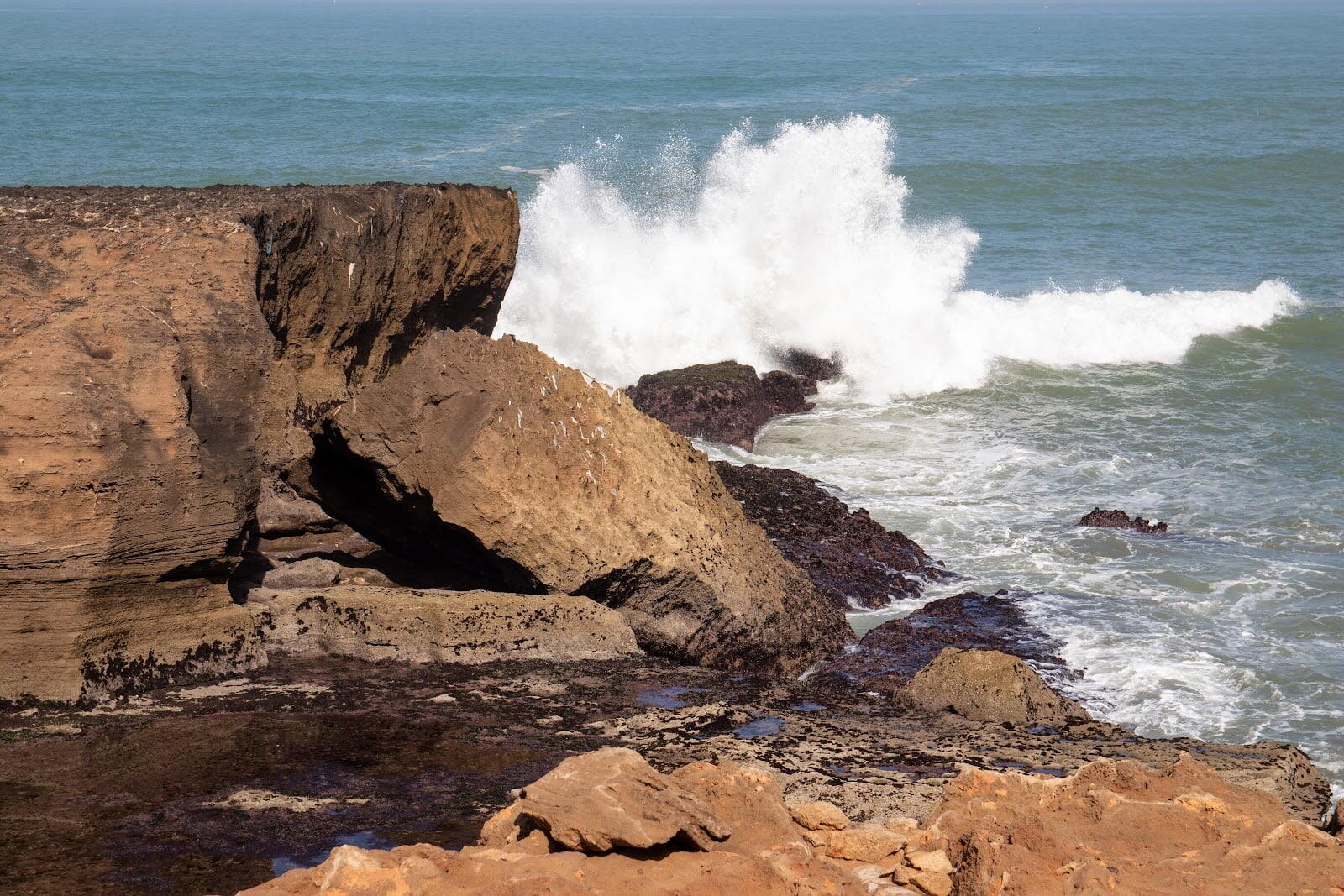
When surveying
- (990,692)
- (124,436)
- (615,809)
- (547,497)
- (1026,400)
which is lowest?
(1026,400)

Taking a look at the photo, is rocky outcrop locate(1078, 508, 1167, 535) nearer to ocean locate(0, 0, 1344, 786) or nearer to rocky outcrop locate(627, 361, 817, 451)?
ocean locate(0, 0, 1344, 786)

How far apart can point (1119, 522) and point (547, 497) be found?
21.1 ft

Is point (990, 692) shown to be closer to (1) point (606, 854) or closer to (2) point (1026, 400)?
(1) point (606, 854)

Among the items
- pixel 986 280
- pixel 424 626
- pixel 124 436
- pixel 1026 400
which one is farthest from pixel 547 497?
pixel 986 280

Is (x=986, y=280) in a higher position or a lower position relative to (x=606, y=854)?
lower

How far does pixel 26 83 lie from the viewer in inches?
1677

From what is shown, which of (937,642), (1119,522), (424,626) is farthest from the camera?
(1119,522)

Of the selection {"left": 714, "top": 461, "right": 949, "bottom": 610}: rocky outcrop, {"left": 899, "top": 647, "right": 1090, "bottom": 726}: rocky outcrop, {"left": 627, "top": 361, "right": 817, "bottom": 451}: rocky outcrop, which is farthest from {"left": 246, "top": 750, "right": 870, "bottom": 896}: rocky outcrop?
{"left": 627, "top": 361, "right": 817, "bottom": 451}: rocky outcrop

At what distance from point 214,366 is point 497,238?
Answer: 406 centimetres

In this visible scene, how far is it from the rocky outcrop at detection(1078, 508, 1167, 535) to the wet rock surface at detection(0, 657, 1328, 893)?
5023 mm

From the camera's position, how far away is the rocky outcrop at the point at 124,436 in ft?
19.6

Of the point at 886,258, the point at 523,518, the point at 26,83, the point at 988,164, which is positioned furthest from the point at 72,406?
the point at 26,83

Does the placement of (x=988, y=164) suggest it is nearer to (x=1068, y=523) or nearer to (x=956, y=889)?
(x=1068, y=523)

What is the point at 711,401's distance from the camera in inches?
596
